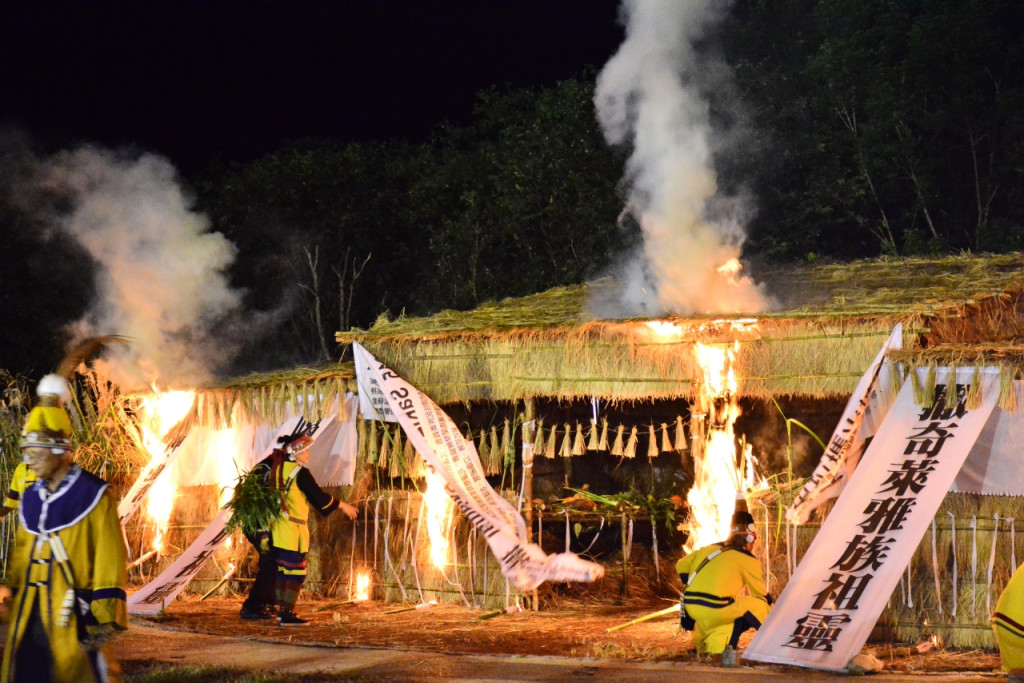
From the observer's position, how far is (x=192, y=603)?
42.9 ft

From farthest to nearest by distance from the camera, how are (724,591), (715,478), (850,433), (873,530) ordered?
(715,478)
(850,433)
(873,530)
(724,591)

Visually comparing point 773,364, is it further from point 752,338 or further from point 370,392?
point 370,392

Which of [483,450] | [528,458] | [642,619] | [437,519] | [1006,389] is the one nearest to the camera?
[1006,389]

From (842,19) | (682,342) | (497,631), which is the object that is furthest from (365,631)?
(842,19)

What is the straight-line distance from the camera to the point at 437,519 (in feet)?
40.4

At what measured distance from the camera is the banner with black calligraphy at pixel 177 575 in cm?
1159

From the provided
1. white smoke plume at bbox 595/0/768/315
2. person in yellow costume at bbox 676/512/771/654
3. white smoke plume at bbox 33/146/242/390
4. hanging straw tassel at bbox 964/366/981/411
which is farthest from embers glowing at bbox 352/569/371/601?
hanging straw tassel at bbox 964/366/981/411

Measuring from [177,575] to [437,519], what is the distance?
2711mm

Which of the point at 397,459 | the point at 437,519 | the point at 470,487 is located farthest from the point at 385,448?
the point at 470,487

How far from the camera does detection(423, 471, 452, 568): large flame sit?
12.2 meters

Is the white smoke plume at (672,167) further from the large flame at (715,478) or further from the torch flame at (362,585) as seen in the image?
the torch flame at (362,585)

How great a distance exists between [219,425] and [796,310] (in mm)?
6852

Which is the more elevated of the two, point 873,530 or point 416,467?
point 416,467

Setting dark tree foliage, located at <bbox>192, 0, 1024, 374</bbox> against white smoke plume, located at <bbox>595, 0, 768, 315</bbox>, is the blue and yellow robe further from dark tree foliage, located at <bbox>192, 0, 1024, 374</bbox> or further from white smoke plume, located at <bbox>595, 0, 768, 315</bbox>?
dark tree foliage, located at <bbox>192, 0, 1024, 374</bbox>
